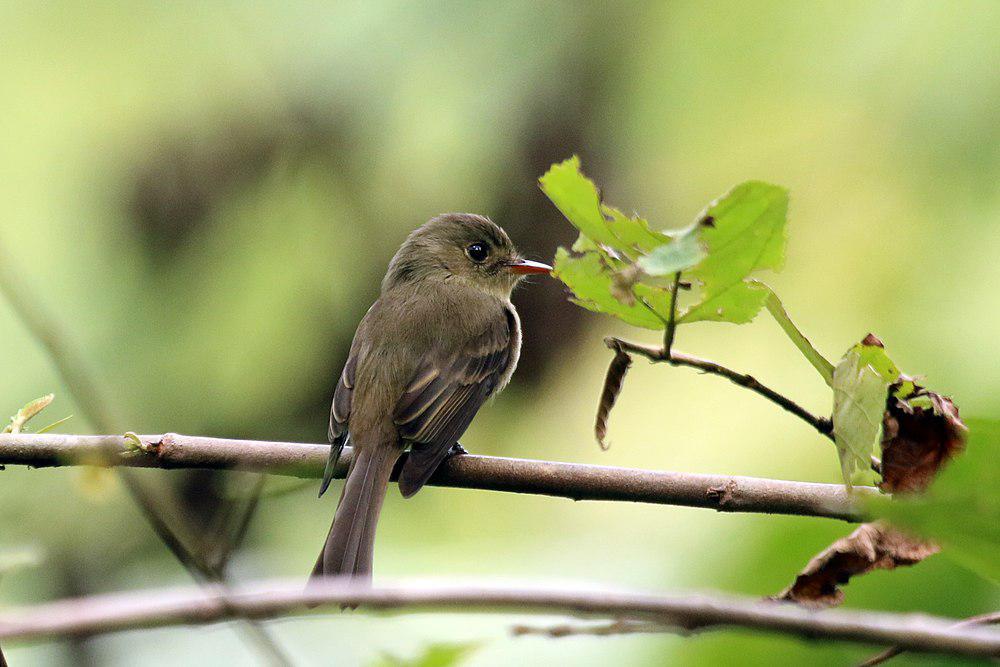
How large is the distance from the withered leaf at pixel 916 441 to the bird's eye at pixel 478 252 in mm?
3133

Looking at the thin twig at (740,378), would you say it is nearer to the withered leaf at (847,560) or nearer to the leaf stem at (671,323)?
the leaf stem at (671,323)

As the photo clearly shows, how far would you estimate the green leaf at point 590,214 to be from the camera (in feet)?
5.21

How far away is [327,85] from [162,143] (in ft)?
2.82

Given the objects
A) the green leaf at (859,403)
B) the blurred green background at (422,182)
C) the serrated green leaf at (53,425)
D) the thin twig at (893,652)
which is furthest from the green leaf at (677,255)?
the blurred green background at (422,182)

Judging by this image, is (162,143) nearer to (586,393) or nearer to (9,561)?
(586,393)

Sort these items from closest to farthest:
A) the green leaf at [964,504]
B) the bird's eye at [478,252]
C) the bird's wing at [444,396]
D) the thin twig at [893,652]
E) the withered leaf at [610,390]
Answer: the green leaf at [964,504]
the thin twig at [893,652]
the withered leaf at [610,390]
the bird's wing at [444,396]
the bird's eye at [478,252]

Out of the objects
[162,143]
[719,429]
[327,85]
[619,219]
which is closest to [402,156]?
[327,85]

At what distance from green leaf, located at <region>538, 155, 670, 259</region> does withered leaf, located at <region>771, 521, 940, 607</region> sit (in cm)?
59

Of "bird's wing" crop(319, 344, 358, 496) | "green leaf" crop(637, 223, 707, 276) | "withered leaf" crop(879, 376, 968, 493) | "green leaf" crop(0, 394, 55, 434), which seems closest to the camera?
"green leaf" crop(637, 223, 707, 276)

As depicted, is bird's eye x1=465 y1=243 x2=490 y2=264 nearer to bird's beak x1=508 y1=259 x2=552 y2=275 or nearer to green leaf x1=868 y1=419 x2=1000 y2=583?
bird's beak x1=508 y1=259 x2=552 y2=275

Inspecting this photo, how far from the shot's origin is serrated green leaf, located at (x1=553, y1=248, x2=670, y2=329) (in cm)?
166

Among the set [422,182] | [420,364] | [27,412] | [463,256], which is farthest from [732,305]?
[422,182]

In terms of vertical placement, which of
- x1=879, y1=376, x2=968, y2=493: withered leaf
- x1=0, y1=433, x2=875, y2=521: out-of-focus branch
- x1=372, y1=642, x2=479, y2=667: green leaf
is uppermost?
x1=372, y1=642, x2=479, y2=667: green leaf

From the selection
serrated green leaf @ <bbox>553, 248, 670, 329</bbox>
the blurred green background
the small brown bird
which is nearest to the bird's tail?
the small brown bird
